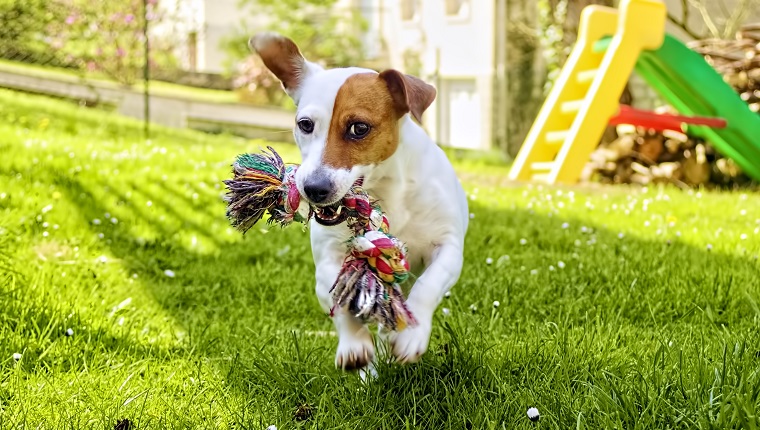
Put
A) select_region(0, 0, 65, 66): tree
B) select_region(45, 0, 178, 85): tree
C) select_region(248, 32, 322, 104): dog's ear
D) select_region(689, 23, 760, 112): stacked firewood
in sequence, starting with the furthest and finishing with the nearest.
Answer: select_region(45, 0, 178, 85): tree → select_region(0, 0, 65, 66): tree → select_region(689, 23, 760, 112): stacked firewood → select_region(248, 32, 322, 104): dog's ear

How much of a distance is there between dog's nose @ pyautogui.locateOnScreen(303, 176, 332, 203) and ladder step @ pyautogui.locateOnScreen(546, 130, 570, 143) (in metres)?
5.69

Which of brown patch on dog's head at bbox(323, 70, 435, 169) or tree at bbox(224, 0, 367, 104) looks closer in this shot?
brown patch on dog's head at bbox(323, 70, 435, 169)

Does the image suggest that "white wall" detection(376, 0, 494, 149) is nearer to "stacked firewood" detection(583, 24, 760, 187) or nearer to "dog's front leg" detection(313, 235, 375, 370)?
"stacked firewood" detection(583, 24, 760, 187)

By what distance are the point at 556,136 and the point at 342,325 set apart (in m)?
5.84

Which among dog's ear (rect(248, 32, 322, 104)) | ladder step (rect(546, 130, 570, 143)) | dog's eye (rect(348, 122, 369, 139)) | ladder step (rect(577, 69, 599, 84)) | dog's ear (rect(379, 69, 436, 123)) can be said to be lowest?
ladder step (rect(546, 130, 570, 143))

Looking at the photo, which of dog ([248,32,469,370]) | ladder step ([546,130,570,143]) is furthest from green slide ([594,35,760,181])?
dog ([248,32,469,370])

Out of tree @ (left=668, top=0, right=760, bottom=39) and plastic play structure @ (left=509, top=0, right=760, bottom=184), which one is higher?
tree @ (left=668, top=0, right=760, bottom=39)

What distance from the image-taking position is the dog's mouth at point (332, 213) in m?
2.27

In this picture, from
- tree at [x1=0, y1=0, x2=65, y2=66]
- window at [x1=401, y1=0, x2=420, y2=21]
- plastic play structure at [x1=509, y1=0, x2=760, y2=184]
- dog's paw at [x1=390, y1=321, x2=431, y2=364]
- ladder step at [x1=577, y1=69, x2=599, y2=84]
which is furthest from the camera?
window at [x1=401, y1=0, x2=420, y2=21]

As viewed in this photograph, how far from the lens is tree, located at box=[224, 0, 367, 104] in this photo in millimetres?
15141

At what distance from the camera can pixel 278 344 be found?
114 inches

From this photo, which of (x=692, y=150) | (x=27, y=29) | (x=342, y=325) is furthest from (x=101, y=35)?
(x=342, y=325)

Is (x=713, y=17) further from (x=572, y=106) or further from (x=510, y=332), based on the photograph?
(x=510, y=332)

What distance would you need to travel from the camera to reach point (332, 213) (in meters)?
2.29
